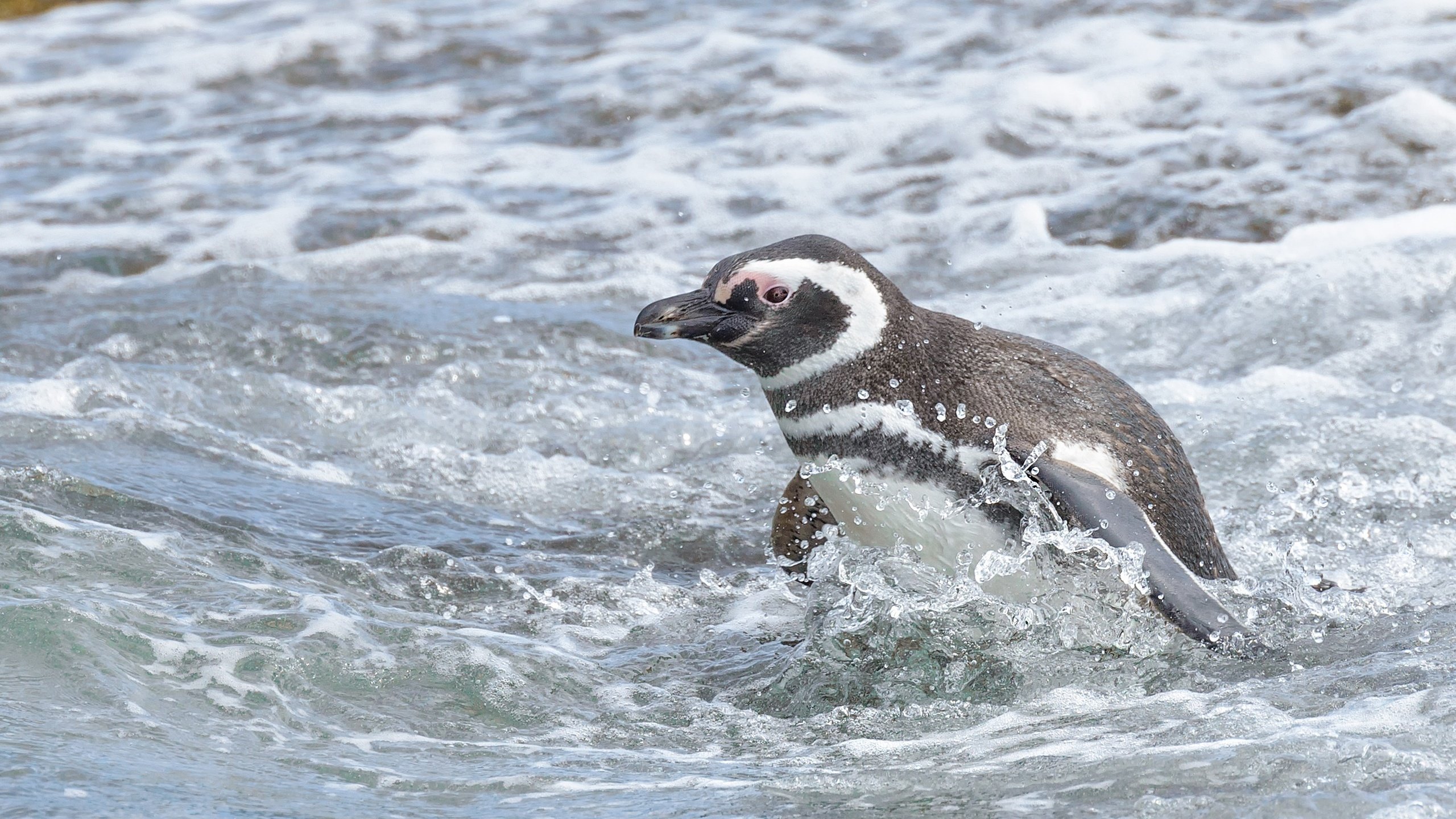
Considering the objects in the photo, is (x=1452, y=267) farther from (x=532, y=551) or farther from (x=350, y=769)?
(x=350, y=769)

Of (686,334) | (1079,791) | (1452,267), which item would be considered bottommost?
(1452,267)

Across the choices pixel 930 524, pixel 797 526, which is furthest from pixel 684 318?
pixel 797 526

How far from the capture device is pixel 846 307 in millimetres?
3791

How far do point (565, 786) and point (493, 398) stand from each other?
121 inches

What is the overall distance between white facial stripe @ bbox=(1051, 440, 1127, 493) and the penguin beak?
2.68ft

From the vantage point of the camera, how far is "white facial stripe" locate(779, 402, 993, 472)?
145 inches

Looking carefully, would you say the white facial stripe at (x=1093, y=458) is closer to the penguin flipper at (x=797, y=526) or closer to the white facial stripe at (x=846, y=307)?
the white facial stripe at (x=846, y=307)

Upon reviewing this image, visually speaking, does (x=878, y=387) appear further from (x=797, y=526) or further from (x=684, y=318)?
(x=797, y=526)

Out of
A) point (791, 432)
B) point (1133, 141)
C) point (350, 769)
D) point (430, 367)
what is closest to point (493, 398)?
point (430, 367)

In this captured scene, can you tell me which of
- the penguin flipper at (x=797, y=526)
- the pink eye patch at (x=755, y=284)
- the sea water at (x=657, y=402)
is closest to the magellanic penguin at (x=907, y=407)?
the pink eye patch at (x=755, y=284)

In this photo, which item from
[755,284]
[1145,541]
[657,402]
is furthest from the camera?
[657,402]

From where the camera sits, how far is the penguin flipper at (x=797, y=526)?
14.1 feet

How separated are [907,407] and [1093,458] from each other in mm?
450

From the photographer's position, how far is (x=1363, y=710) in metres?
3.04
